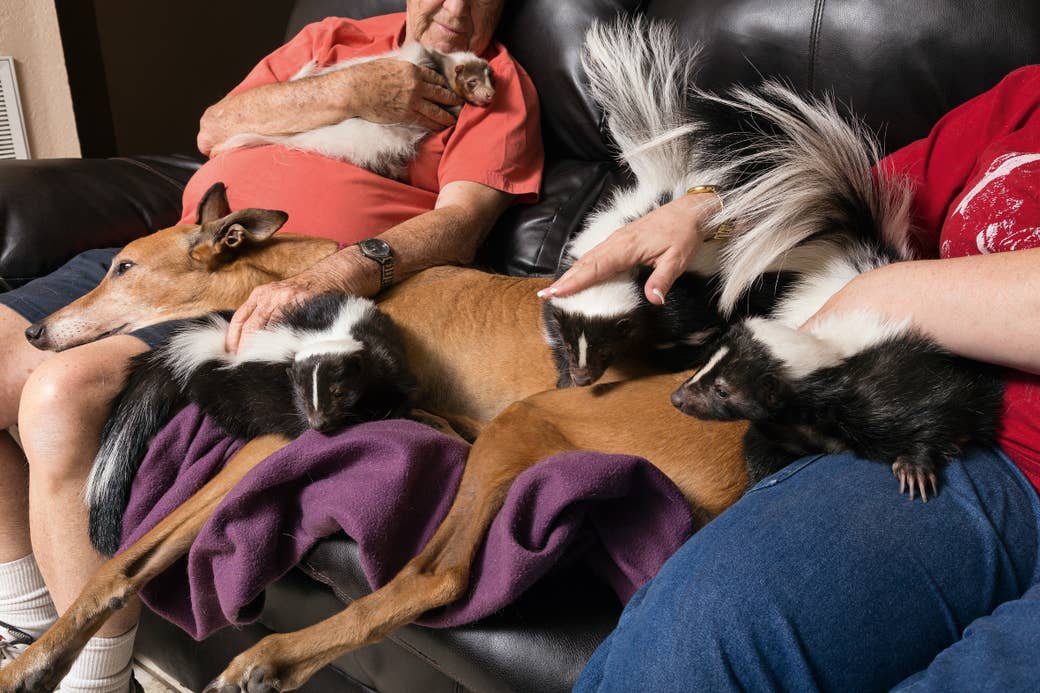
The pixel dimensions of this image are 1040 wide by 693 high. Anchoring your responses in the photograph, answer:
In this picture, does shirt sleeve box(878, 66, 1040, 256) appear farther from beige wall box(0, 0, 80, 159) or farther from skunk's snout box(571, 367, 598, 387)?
beige wall box(0, 0, 80, 159)

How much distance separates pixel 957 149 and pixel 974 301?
470 mm

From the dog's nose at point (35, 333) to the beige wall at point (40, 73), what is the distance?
7.47 feet

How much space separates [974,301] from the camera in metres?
1.01

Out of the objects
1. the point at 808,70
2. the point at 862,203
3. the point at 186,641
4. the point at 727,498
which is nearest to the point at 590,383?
the point at 727,498

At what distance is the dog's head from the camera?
1805 mm

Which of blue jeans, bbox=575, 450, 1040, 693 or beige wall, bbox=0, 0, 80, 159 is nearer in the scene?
blue jeans, bbox=575, 450, 1040, 693

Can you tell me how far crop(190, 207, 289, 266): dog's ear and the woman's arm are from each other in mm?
1238

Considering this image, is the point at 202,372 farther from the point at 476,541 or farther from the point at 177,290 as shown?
the point at 476,541

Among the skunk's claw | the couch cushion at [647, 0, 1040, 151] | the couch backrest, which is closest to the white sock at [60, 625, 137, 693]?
the couch backrest

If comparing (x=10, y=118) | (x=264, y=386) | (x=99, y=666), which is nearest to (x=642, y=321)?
(x=264, y=386)

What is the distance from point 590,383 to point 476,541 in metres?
0.37

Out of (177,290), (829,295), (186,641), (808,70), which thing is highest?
(808,70)

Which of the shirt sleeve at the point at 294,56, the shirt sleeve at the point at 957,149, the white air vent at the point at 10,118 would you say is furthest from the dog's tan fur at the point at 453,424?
the white air vent at the point at 10,118

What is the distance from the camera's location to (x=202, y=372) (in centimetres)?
151
